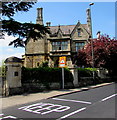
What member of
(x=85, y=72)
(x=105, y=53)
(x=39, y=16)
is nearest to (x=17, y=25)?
(x=85, y=72)

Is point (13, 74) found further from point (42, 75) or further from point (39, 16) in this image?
point (39, 16)

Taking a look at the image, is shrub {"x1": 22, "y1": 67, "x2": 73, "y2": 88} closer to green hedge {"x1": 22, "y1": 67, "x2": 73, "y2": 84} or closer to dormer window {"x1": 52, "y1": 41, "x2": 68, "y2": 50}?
green hedge {"x1": 22, "y1": 67, "x2": 73, "y2": 84}

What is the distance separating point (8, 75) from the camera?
9836mm

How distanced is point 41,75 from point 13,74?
2.56 meters

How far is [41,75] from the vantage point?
11.7 metres

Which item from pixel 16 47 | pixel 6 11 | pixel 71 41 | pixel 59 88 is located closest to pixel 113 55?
pixel 71 41

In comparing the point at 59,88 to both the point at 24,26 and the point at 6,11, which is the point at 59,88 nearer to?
the point at 24,26

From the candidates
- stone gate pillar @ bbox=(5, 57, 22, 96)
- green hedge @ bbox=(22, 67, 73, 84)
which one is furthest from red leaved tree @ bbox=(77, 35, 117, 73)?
stone gate pillar @ bbox=(5, 57, 22, 96)

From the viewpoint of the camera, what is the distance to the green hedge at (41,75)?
1106 centimetres

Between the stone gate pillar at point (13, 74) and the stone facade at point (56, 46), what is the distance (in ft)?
56.1

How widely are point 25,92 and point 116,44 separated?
16.8m

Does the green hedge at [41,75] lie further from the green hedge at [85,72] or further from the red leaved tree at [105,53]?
the red leaved tree at [105,53]

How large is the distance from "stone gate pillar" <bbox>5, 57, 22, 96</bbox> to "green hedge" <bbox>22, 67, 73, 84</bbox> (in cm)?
62

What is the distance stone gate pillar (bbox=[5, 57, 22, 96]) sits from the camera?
32.0 ft
